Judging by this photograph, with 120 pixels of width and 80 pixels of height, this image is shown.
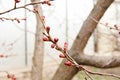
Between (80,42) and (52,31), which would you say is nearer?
(80,42)

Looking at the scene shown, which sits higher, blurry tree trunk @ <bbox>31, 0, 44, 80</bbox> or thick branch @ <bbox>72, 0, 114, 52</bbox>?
thick branch @ <bbox>72, 0, 114, 52</bbox>

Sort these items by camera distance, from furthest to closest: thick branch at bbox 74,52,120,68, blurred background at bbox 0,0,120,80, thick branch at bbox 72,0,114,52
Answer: blurred background at bbox 0,0,120,80
thick branch at bbox 72,0,114,52
thick branch at bbox 74,52,120,68

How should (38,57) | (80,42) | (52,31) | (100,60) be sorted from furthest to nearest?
(52,31) → (38,57) → (80,42) → (100,60)

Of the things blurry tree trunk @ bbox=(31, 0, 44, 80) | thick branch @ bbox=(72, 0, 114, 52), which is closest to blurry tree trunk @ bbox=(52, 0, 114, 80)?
thick branch @ bbox=(72, 0, 114, 52)

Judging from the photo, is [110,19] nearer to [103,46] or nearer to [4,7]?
[103,46]

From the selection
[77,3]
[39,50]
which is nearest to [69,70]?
[39,50]

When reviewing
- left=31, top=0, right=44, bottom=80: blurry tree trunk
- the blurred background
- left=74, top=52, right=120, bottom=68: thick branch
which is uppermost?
left=74, top=52, right=120, bottom=68: thick branch

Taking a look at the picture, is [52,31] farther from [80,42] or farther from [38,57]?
[80,42]

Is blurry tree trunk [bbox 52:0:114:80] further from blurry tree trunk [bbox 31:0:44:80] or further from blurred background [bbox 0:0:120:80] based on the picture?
blurred background [bbox 0:0:120:80]

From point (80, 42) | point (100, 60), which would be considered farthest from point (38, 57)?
point (100, 60)

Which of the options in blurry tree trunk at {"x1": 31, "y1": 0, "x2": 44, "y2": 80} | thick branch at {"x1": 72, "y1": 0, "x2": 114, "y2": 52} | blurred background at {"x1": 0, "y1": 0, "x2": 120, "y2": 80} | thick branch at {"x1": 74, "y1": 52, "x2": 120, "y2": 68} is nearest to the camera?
thick branch at {"x1": 74, "y1": 52, "x2": 120, "y2": 68}

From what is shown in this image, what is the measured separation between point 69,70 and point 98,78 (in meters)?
2.45

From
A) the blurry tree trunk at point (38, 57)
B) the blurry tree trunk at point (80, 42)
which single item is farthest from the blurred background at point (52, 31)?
the blurry tree trunk at point (80, 42)

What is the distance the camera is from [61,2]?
16.2ft
